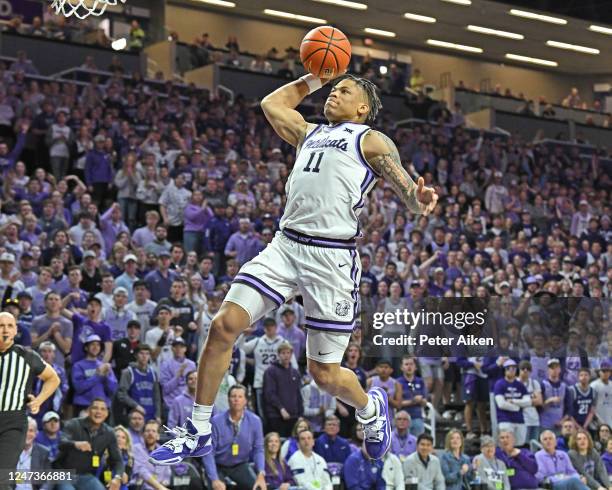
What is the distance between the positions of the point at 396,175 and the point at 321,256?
0.76 meters

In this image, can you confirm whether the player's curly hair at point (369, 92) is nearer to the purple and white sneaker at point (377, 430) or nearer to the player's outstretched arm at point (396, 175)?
the player's outstretched arm at point (396, 175)

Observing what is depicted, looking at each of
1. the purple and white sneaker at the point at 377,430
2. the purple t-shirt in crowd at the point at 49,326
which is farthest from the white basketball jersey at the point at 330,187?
the purple t-shirt in crowd at the point at 49,326

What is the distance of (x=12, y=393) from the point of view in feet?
33.8

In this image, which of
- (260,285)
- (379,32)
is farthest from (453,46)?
(260,285)

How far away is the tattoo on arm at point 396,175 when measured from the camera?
7.54 metres

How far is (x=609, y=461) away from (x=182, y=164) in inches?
370

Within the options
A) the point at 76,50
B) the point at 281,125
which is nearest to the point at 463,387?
the point at 281,125

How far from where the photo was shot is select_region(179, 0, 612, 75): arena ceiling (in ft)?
116

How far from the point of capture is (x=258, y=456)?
14547 millimetres

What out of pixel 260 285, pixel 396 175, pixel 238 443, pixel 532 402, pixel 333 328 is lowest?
pixel 238 443

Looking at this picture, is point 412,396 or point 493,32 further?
point 493,32

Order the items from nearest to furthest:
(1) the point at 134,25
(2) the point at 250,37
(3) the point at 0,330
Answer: (3) the point at 0,330 → (1) the point at 134,25 → (2) the point at 250,37

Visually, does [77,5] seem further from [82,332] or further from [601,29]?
[601,29]

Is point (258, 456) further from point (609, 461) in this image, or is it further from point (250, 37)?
point (250, 37)
